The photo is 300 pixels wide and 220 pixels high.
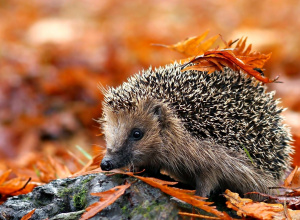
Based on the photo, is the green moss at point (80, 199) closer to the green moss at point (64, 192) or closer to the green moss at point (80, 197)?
the green moss at point (80, 197)

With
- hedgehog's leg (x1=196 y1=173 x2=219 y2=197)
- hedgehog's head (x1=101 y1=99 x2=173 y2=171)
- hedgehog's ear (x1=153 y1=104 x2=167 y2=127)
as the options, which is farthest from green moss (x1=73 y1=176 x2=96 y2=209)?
hedgehog's leg (x1=196 y1=173 x2=219 y2=197)

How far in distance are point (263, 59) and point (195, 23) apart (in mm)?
15141

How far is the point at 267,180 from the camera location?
562cm

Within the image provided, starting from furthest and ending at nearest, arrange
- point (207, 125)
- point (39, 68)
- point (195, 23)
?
point (195, 23), point (39, 68), point (207, 125)

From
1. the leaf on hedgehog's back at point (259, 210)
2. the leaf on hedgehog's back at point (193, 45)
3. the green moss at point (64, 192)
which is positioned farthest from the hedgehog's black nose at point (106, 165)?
the leaf on hedgehog's back at point (193, 45)

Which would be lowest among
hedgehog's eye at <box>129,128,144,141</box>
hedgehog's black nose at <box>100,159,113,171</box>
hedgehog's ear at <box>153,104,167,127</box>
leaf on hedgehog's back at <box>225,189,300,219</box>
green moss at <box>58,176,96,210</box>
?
leaf on hedgehog's back at <box>225,189,300,219</box>

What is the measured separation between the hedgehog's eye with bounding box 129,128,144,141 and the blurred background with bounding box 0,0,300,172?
77.4 inches

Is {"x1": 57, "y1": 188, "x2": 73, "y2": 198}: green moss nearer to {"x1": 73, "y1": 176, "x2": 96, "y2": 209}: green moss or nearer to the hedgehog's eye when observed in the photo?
{"x1": 73, "y1": 176, "x2": 96, "y2": 209}: green moss

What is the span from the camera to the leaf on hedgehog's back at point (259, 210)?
14.7 feet

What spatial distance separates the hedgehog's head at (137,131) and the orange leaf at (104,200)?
2.89ft

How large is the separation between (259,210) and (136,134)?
179cm

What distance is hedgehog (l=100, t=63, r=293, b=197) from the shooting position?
5355 millimetres

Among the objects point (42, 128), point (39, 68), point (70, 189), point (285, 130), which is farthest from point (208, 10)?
point (70, 189)

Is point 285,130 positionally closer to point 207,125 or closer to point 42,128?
point 207,125
